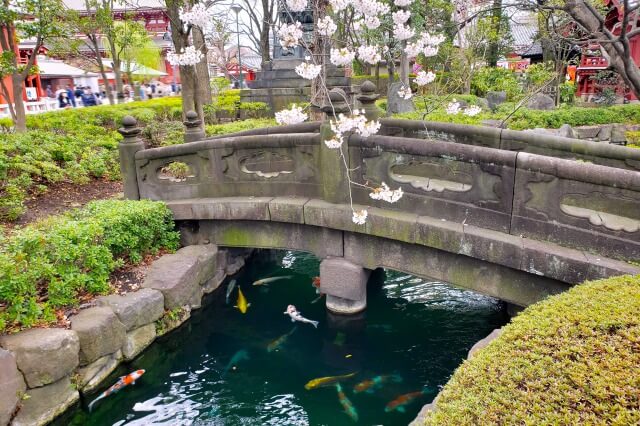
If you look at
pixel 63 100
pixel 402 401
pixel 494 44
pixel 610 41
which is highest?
pixel 494 44

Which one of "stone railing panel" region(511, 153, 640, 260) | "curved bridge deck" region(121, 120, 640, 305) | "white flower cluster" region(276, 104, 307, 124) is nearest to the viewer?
"stone railing panel" region(511, 153, 640, 260)

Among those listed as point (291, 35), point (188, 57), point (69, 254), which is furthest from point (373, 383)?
point (188, 57)

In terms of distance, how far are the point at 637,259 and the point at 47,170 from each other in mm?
9687

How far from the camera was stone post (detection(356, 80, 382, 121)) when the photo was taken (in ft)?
23.1

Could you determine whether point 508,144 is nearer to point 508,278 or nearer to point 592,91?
point 508,278

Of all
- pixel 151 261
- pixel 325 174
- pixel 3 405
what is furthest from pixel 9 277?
pixel 325 174

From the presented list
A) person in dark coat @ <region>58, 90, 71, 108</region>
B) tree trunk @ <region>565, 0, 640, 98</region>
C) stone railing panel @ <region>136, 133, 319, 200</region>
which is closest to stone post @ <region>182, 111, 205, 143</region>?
stone railing panel @ <region>136, 133, 319, 200</region>

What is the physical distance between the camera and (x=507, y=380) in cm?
297

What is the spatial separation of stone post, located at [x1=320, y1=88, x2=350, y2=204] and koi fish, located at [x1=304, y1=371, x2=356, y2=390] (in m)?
2.33

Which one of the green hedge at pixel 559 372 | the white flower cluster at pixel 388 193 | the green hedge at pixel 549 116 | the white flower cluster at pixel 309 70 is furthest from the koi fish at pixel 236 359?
the green hedge at pixel 549 116

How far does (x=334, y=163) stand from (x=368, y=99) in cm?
110

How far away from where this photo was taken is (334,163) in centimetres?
679

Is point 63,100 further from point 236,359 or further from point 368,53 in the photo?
point 236,359

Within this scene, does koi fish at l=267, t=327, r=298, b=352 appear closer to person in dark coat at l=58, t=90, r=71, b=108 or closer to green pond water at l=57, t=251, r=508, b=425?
green pond water at l=57, t=251, r=508, b=425
